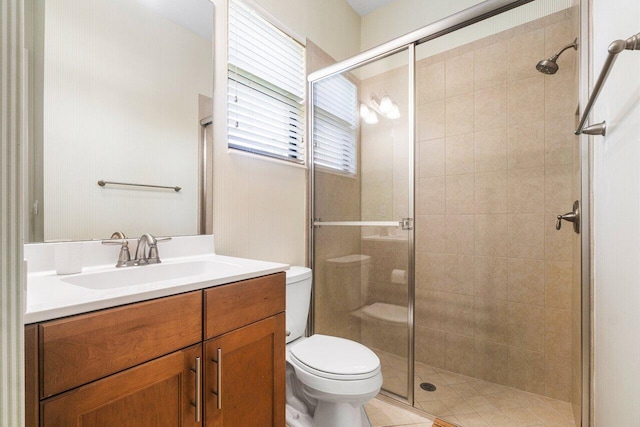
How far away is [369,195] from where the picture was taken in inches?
72.5

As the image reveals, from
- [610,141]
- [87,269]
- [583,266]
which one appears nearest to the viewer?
[610,141]

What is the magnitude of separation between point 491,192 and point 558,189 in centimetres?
34

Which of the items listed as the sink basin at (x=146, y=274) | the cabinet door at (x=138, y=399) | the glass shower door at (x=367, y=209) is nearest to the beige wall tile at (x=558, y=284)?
the glass shower door at (x=367, y=209)

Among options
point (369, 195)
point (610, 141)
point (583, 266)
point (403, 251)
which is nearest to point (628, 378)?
point (610, 141)

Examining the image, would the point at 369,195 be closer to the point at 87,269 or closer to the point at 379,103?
the point at 379,103

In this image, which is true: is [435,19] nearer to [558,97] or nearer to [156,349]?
[558,97]

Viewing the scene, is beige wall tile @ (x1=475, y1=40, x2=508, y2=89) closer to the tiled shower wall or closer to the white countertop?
the tiled shower wall

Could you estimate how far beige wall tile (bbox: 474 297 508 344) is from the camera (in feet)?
6.39

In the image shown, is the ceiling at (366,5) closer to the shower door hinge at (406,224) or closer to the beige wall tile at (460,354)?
the shower door hinge at (406,224)

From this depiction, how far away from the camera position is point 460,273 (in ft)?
6.82

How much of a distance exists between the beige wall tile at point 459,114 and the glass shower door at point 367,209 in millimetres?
593

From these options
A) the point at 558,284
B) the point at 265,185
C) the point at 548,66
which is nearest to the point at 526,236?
the point at 558,284

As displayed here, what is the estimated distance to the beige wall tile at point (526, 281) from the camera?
1.83 meters

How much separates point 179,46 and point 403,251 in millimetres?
1486
